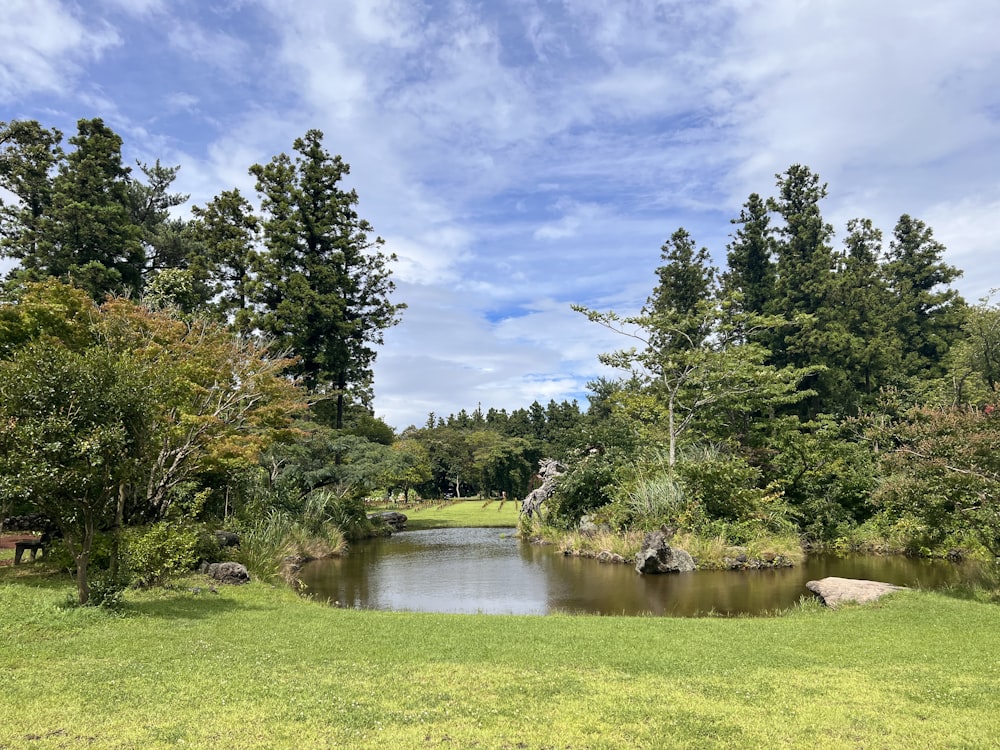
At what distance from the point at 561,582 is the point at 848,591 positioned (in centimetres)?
578

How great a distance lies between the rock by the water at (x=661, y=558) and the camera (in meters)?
14.4

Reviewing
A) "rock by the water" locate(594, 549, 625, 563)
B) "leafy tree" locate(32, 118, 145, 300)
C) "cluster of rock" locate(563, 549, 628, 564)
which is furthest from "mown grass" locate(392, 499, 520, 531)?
"leafy tree" locate(32, 118, 145, 300)

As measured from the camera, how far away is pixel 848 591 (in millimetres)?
10023

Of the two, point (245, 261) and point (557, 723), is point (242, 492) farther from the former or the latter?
point (557, 723)

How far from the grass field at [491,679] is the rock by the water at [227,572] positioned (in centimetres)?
283

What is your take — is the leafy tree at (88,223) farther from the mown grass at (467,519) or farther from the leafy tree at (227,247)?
the mown grass at (467,519)

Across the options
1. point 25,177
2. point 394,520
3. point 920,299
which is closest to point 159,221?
point 25,177

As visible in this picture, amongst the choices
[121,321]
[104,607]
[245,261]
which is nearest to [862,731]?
[104,607]

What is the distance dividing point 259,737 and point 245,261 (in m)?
25.6

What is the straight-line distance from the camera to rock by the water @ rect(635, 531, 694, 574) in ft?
47.4

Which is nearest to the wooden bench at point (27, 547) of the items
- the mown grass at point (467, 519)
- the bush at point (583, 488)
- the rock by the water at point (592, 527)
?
the rock by the water at point (592, 527)

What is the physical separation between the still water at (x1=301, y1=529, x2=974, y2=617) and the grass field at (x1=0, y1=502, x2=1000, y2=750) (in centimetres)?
241

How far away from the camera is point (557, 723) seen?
4.56 metres

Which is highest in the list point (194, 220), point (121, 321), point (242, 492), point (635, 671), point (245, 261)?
point (194, 220)
